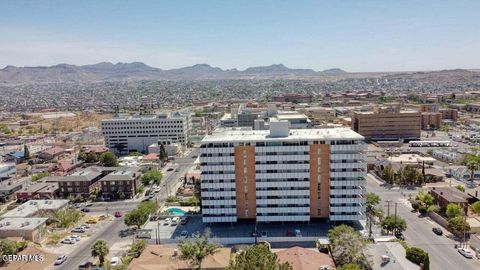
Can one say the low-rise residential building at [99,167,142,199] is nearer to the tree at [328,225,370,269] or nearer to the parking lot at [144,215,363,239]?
the parking lot at [144,215,363,239]

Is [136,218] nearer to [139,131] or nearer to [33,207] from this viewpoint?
[33,207]

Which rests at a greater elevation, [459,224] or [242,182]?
[242,182]

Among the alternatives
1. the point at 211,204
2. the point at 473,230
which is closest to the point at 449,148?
the point at 473,230

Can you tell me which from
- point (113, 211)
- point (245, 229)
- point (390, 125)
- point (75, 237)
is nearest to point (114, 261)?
point (75, 237)

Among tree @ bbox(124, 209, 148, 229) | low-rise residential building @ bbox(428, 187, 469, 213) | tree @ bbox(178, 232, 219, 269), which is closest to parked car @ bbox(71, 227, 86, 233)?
tree @ bbox(124, 209, 148, 229)

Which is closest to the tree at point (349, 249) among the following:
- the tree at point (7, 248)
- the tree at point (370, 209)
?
the tree at point (370, 209)

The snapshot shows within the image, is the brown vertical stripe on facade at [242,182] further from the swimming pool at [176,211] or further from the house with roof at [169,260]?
the swimming pool at [176,211]
